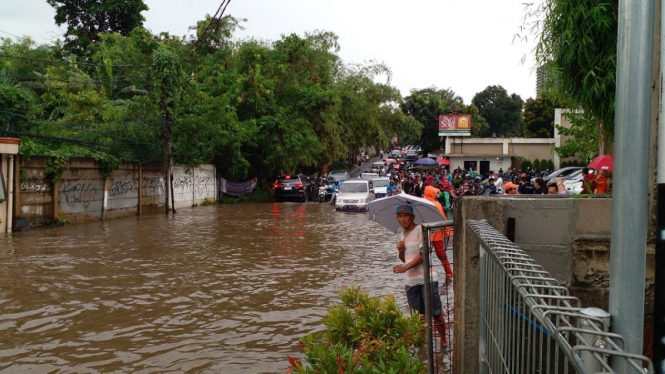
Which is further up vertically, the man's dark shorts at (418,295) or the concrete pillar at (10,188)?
the concrete pillar at (10,188)

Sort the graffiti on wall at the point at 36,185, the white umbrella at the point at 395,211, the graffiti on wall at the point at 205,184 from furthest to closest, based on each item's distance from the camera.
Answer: the graffiti on wall at the point at 205,184 → the graffiti on wall at the point at 36,185 → the white umbrella at the point at 395,211

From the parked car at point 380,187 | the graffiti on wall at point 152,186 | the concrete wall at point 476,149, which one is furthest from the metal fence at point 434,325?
the concrete wall at point 476,149

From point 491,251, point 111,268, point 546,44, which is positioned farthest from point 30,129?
point 491,251

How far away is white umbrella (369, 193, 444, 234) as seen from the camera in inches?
340

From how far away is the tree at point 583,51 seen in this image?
236 inches

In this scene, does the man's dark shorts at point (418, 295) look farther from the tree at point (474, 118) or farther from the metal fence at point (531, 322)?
the tree at point (474, 118)

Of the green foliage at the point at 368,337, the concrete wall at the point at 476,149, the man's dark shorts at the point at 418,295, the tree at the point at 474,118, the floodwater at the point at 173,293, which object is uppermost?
the tree at the point at 474,118

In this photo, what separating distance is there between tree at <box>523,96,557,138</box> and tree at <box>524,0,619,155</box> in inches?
1925

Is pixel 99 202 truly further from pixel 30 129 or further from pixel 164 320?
pixel 164 320

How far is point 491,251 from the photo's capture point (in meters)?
2.84

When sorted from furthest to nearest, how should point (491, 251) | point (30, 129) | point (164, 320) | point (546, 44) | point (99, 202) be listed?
point (30, 129)
point (99, 202)
point (164, 320)
point (546, 44)
point (491, 251)

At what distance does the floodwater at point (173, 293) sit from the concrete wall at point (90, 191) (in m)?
1.60

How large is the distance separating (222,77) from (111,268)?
70.2 ft

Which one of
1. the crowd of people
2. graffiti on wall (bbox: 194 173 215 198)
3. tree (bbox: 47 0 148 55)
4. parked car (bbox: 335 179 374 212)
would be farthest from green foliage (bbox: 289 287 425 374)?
tree (bbox: 47 0 148 55)
